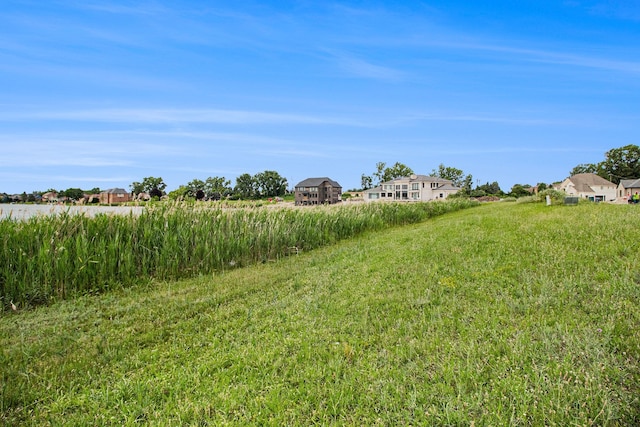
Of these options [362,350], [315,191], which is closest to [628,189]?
[315,191]

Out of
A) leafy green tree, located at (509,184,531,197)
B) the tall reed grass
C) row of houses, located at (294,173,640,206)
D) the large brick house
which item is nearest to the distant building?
the tall reed grass

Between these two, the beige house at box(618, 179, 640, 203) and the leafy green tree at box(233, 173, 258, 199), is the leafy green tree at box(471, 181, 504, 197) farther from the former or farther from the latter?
the leafy green tree at box(233, 173, 258, 199)

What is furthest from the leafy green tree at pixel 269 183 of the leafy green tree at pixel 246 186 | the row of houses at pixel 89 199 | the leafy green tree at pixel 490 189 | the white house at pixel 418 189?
the row of houses at pixel 89 199

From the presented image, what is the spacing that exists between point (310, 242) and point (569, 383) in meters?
10.2

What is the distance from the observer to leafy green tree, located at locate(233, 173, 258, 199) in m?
75.7

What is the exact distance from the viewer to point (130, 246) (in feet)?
26.3

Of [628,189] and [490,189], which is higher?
[490,189]

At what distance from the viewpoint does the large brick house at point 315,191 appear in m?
71.1

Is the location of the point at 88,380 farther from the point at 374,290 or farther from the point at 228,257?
the point at 228,257

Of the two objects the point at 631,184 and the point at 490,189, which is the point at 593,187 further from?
the point at 490,189

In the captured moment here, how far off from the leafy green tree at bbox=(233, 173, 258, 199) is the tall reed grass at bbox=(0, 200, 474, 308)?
6458cm

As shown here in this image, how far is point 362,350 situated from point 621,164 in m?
88.7

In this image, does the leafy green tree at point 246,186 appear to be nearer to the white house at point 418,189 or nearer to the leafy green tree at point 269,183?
the leafy green tree at point 269,183

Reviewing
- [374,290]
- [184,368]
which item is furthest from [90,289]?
[374,290]
